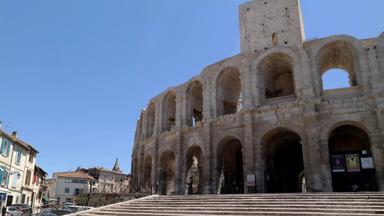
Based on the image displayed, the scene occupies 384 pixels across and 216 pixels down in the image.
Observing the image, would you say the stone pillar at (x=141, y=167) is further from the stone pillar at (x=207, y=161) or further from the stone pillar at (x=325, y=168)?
the stone pillar at (x=325, y=168)

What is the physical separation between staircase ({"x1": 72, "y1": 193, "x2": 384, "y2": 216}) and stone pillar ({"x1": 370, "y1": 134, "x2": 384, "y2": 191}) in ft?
22.7

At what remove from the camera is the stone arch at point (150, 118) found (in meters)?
33.0

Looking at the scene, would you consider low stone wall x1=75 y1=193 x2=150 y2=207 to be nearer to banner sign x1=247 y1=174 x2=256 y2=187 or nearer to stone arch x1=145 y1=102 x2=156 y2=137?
banner sign x1=247 y1=174 x2=256 y2=187

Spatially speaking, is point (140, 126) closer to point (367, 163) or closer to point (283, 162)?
point (283, 162)

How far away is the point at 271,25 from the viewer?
83.3 feet

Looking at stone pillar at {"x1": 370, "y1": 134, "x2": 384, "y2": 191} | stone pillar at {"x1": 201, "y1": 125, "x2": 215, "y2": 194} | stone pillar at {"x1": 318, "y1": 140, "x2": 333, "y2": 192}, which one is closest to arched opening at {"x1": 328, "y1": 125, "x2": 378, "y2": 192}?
stone pillar at {"x1": 370, "y1": 134, "x2": 384, "y2": 191}

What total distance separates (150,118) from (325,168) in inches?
733

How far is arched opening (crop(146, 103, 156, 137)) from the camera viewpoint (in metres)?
33.0

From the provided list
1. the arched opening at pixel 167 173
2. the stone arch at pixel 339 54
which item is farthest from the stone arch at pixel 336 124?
the arched opening at pixel 167 173

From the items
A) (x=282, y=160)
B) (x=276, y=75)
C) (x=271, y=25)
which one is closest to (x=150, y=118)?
(x=276, y=75)

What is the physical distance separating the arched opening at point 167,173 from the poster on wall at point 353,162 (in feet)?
45.4

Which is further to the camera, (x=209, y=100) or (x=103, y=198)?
(x=103, y=198)

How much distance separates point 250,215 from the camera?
37.8 feet

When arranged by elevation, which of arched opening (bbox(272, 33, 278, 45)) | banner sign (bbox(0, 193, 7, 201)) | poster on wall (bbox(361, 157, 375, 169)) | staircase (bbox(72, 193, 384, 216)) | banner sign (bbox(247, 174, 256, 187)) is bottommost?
staircase (bbox(72, 193, 384, 216))
